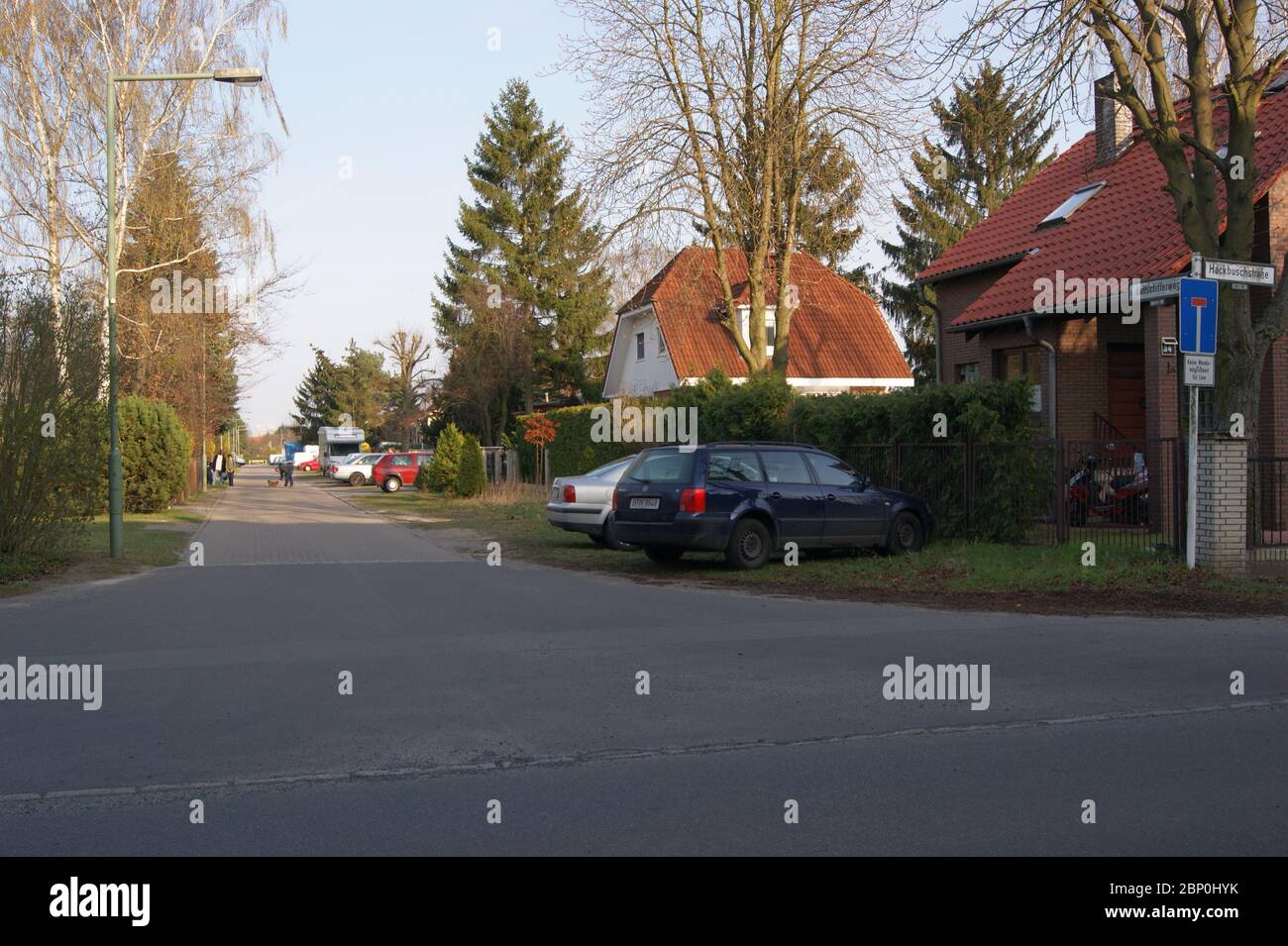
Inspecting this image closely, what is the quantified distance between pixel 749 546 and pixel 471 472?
22.3m

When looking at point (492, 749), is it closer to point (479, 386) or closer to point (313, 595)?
point (313, 595)

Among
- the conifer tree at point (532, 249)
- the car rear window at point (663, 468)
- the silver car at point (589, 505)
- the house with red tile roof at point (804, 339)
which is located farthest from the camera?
the conifer tree at point (532, 249)

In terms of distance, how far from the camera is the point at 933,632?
10.7 meters

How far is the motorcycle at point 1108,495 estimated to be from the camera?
16.8 metres

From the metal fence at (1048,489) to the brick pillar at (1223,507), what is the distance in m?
1.40

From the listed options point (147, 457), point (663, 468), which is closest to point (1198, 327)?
point (663, 468)

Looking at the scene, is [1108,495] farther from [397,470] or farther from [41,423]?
[397,470]

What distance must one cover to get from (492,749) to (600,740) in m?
0.66

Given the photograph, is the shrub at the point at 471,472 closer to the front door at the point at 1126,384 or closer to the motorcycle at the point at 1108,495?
the front door at the point at 1126,384

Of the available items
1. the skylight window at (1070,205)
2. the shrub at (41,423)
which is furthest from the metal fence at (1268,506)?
the shrub at (41,423)

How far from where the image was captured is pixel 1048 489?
16.8 metres

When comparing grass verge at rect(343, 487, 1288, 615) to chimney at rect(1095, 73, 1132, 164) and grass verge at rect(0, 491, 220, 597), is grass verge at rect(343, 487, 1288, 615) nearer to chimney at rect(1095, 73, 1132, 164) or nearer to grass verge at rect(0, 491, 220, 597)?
grass verge at rect(0, 491, 220, 597)

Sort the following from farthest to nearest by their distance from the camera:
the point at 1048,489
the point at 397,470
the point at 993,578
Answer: the point at 397,470 → the point at 1048,489 → the point at 993,578

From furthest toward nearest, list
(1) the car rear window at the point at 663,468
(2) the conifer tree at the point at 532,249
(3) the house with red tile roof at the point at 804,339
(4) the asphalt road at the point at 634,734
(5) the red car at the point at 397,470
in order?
(2) the conifer tree at the point at 532,249, (5) the red car at the point at 397,470, (3) the house with red tile roof at the point at 804,339, (1) the car rear window at the point at 663,468, (4) the asphalt road at the point at 634,734
